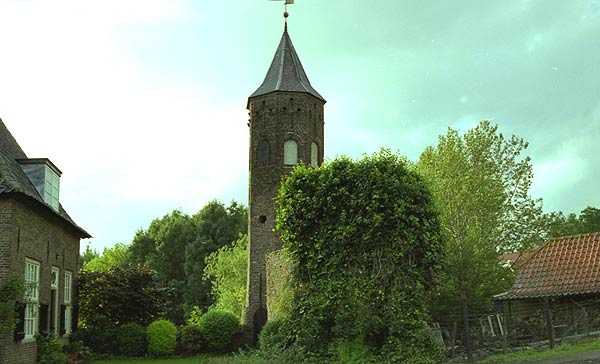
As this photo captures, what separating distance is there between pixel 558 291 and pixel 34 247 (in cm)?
1878

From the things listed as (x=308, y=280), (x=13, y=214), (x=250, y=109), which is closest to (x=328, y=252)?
(x=308, y=280)

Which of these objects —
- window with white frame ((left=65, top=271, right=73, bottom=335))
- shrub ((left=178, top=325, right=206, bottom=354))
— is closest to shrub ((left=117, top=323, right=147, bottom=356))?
shrub ((left=178, top=325, right=206, bottom=354))

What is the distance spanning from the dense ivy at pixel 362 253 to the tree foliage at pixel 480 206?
12990mm

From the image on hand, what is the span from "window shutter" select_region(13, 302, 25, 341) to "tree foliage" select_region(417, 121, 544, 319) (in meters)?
18.1

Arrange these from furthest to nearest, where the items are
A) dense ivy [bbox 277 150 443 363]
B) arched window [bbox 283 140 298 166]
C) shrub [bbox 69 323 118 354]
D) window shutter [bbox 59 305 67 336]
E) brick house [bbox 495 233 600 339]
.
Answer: arched window [bbox 283 140 298 166] < shrub [bbox 69 323 118 354] < brick house [bbox 495 233 600 339] < window shutter [bbox 59 305 67 336] < dense ivy [bbox 277 150 443 363]

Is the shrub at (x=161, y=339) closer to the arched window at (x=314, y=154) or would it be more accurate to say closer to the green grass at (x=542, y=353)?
the arched window at (x=314, y=154)

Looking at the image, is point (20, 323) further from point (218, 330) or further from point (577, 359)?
point (577, 359)

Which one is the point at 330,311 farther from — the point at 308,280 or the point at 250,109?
the point at 250,109

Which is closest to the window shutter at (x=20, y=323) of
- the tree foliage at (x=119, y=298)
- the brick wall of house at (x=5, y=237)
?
the brick wall of house at (x=5, y=237)

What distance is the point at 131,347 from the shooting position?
2853 centimetres

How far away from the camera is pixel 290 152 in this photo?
3438cm

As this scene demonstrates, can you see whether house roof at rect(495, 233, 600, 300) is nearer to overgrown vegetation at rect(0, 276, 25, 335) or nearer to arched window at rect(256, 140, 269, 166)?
arched window at rect(256, 140, 269, 166)

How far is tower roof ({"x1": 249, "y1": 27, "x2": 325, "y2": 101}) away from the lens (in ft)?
114

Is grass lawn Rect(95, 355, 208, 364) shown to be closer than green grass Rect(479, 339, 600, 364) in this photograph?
No
